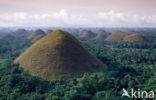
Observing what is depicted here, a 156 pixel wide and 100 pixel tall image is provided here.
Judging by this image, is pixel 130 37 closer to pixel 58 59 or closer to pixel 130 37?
pixel 130 37

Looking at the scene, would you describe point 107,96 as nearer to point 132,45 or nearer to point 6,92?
point 6,92

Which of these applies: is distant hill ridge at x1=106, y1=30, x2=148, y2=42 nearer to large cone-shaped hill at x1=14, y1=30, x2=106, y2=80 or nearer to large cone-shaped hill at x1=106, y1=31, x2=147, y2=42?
large cone-shaped hill at x1=106, y1=31, x2=147, y2=42

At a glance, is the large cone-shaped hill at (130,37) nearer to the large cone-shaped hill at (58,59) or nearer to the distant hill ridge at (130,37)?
the distant hill ridge at (130,37)

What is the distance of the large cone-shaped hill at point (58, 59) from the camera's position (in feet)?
65.4

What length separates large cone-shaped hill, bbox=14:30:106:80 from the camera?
19.9m

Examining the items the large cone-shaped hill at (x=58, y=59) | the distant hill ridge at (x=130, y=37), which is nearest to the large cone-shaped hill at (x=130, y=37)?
the distant hill ridge at (x=130, y=37)

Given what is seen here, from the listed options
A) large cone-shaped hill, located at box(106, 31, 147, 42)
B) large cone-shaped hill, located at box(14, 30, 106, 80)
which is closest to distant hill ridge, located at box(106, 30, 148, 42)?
large cone-shaped hill, located at box(106, 31, 147, 42)

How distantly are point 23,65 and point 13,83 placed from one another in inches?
209

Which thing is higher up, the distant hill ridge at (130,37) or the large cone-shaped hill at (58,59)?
the distant hill ridge at (130,37)

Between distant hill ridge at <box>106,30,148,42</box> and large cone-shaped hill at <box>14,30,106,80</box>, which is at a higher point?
distant hill ridge at <box>106,30,148,42</box>

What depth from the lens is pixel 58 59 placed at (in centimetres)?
2148

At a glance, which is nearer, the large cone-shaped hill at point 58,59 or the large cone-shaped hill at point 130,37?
the large cone-shaped hill at point 58,59

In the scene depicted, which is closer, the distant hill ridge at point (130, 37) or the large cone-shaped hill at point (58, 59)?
the large cone-shaped hill at point (58, 59)

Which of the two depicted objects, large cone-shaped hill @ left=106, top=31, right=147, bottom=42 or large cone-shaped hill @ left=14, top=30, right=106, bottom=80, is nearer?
large cone-shaped hill @ left=14, top=30, right=106, bottom=80
